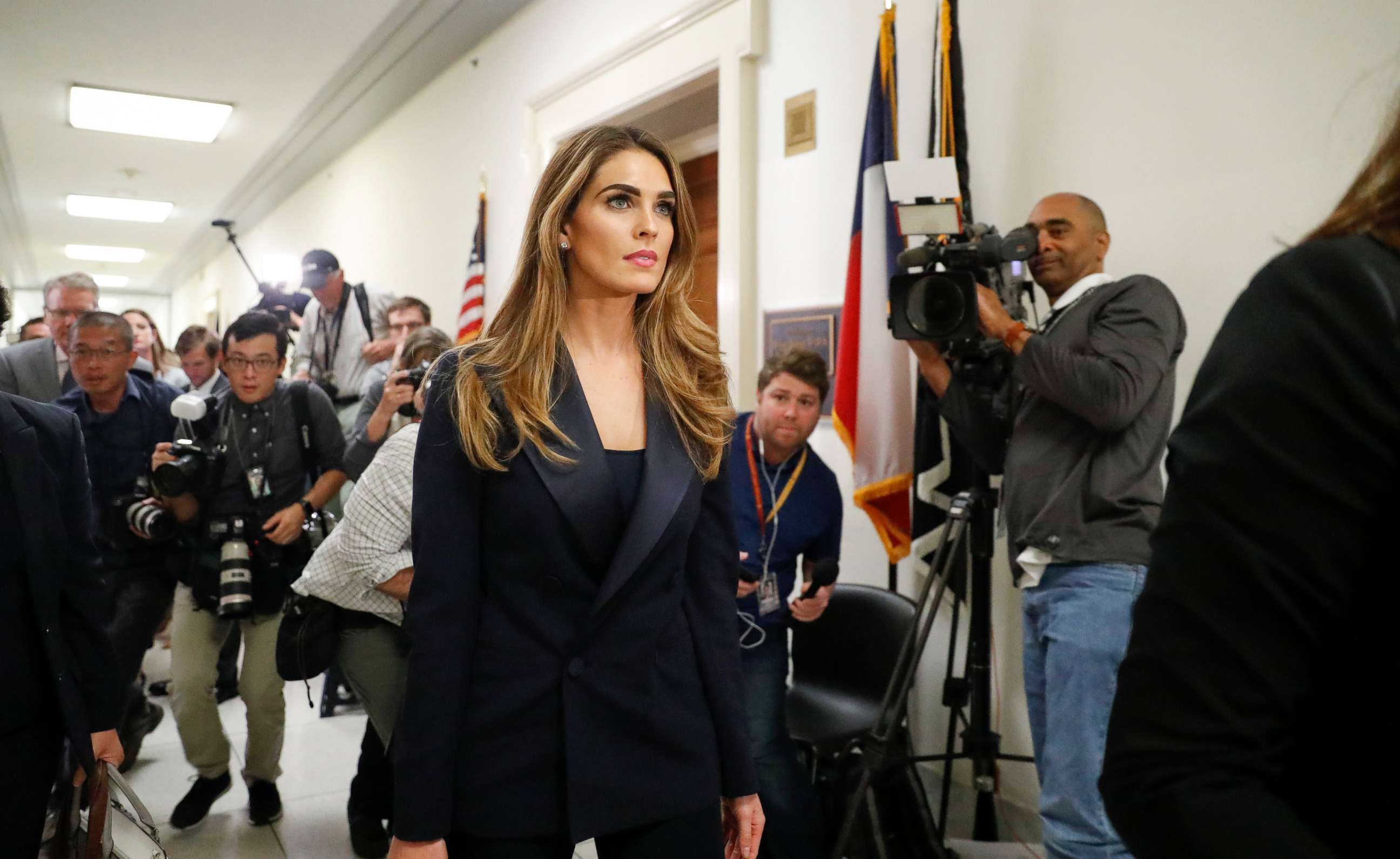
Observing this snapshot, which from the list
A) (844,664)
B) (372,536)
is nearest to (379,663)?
(372,536)

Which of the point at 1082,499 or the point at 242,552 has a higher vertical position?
the point at 1082,499

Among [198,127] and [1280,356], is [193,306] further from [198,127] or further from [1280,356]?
[1280,356]

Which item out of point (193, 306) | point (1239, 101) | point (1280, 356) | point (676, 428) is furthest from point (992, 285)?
point (193, 306)

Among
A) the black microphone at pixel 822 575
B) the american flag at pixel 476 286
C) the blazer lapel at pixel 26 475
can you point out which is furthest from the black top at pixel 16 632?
the american flag at pixel 476 286

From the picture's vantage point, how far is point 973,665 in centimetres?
259

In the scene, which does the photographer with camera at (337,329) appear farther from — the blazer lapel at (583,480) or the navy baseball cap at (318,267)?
the blazer lapel at (583,480)

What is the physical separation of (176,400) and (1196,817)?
3.16 meters

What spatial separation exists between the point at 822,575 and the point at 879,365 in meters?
0.82

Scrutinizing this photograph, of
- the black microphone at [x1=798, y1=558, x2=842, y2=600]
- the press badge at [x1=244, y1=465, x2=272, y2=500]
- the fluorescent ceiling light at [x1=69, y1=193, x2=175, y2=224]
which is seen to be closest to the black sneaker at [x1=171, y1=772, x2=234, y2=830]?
the press badge at [x1=244, y1=465, x2=272, y2=500]

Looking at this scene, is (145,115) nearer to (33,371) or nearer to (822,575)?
(33,371)

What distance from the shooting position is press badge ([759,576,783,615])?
2689 millimetres

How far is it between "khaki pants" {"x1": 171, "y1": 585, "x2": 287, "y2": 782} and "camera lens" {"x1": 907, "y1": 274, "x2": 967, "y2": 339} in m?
2.20

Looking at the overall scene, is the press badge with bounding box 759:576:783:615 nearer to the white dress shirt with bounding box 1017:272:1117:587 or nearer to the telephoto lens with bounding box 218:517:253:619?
the white dress shirt with bounding box 1017:272:1117:587

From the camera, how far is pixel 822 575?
8.87 ft
